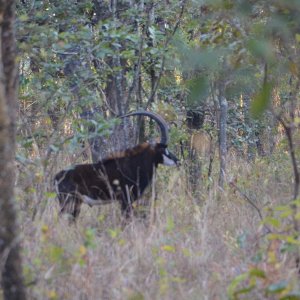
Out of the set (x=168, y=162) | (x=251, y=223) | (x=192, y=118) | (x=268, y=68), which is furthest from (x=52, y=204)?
(x=192, y=118)

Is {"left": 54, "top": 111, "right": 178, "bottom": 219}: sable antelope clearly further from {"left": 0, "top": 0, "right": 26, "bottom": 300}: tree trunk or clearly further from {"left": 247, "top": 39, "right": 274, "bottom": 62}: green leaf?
{"left": 247, "top": 39, "right": 274, "bottom": 62}: green leaf

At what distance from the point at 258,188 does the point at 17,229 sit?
498 cm

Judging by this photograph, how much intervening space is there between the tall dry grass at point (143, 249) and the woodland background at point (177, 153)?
14mm

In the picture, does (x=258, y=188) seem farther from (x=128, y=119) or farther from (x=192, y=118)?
(x=192, y=118)

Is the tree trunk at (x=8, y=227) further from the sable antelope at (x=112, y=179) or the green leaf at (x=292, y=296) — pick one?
the sable antelope at (x=112, y=179)

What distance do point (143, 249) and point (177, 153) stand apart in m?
5.60

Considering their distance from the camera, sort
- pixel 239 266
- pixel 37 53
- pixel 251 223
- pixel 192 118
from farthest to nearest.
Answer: pixel 192 118, pixel 37 53, pixel 251 223, pixel 239 266

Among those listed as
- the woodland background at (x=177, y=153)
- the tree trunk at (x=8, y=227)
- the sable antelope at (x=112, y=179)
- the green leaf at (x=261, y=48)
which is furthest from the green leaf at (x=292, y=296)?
the sable antelope at (x=112, y=179)

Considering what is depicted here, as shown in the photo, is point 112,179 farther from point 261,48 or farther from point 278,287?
point 261,48

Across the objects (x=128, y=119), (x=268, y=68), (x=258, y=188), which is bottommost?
(x=258, y=188)

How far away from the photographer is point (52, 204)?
8047 millimetres

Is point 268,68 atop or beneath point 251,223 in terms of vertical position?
atop

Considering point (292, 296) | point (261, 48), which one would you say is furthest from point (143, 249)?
point (261, 48)

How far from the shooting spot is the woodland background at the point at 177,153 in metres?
5.41
